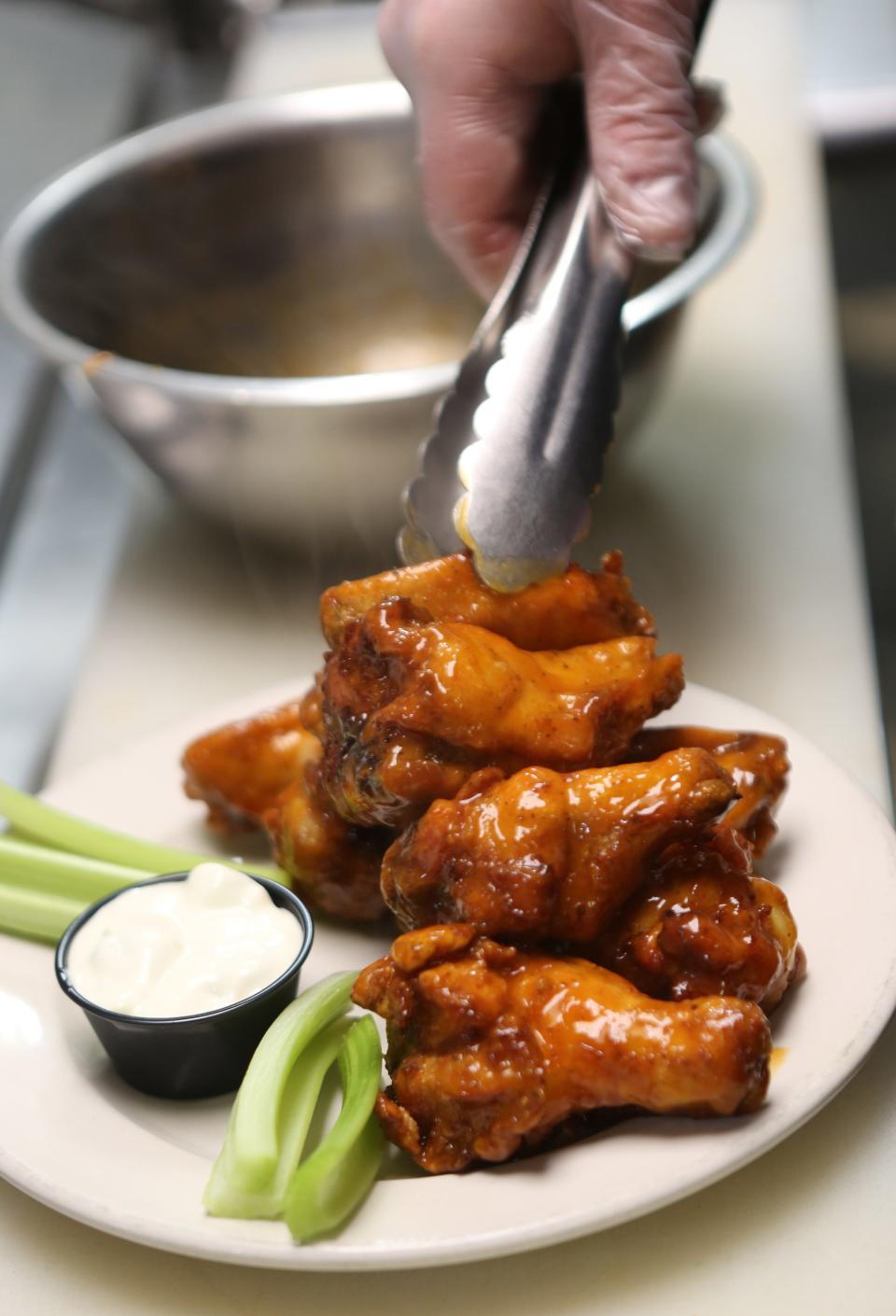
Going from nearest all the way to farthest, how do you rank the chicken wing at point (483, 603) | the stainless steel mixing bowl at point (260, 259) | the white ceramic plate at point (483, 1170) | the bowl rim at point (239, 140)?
1. the white ceramic plate at point (483, 1170)
2. the chicken wing at point (483, 603)
3. the bowl rim at point (239, 140)
4. the stainless steel mixing bowl at point (260, 259)

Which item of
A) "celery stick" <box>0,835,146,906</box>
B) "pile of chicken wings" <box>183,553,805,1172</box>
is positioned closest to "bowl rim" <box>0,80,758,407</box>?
"pile of chicken wings" <box>183,553,805,1172</box>

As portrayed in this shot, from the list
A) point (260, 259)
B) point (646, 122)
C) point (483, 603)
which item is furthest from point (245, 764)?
point (260, 259)

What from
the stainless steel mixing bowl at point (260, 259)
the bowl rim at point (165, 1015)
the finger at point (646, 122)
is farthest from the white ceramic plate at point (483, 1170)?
the stainless steel mixing bowl at point (260, 259)

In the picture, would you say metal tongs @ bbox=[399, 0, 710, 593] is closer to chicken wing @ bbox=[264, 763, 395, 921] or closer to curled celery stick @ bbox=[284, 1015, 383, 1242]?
chicken wing @ bbox=[264, 763, 395, 921]

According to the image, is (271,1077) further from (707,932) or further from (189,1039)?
(707,932)

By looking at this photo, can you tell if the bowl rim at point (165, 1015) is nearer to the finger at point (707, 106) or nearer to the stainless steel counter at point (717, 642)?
the stainless steel counter at point (717, 642)

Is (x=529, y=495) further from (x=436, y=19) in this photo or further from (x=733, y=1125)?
(x=436, y=19)

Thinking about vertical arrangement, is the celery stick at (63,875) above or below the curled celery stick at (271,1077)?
below

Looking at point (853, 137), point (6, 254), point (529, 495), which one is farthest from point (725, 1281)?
point (853, 137)
